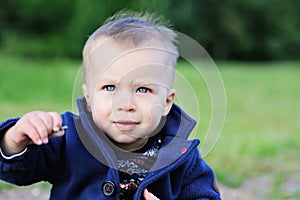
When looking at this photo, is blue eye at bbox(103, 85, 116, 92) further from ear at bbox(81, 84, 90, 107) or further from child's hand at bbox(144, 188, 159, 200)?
child's hand at bbox(144, 188, 159, 200)

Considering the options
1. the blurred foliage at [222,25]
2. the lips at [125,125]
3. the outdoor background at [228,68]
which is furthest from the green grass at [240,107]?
the blurred foliage at [222,25]

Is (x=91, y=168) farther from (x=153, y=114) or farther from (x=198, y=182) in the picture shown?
(x=198, y=182)

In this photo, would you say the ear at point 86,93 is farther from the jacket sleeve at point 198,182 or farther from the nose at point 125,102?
the jacket sleeve at point 198,182

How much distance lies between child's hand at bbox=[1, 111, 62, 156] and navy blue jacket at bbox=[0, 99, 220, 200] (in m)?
0.12

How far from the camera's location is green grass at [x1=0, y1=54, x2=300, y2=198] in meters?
4.65

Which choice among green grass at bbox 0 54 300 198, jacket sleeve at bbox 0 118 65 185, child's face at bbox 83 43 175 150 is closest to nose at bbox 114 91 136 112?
child's face at bbox 83 43 175 150

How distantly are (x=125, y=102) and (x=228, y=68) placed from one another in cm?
1242

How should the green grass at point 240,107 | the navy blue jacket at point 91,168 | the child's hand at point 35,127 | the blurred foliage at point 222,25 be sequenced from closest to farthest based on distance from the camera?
Answer: the child's hand at point 35,127, the navy blue jacket at point 91,168, the green grass at point 240,107, the blurred foliage at point 222,25

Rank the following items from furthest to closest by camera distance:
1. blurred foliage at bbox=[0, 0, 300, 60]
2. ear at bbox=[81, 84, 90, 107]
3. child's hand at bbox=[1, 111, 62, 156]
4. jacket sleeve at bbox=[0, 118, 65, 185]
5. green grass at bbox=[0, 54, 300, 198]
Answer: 1. blurred foliage at bbox=[0, 0, 300, 60]
2. green grass at bbox=[0, 54, 300, 198]
3. ear at bbox=[81, 84, 90, 107]
4. jacket sleeve at bbox=[0, 118, 65, 185]
5. child's hand at bbox=[1, 111, 62, 156]

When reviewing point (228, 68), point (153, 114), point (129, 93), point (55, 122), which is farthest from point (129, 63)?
point (228, 68)

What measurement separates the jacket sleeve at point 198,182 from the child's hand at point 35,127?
0.70m

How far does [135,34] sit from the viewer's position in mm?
Result: 2227

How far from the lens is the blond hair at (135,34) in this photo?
7.22 ft

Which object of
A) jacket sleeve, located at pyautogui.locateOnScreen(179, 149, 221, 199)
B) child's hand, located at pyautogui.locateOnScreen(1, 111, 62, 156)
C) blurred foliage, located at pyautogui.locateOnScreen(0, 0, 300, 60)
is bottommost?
blurred foliage, located at pyautogui.locateOnScreen(0, 0, 300, 60)
